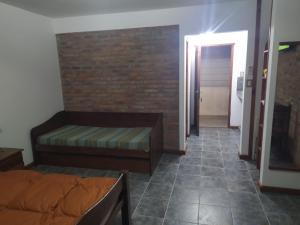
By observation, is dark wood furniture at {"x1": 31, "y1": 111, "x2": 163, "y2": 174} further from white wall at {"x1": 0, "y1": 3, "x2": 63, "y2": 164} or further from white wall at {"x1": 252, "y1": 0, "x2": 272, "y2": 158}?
white wall at {"x1": 252, "y1": 0, "x2": 272, "y2": 158}

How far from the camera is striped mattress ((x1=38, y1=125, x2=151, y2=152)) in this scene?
121 inches

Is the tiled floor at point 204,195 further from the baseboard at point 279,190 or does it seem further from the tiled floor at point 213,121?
the tiled floor at point 213,121

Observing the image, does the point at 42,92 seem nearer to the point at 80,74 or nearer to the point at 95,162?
the point at 80,74

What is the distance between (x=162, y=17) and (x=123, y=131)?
1980mm

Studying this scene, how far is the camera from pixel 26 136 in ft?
10.9

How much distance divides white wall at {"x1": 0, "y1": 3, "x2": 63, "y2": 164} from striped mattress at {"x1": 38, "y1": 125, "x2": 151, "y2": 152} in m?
0.37

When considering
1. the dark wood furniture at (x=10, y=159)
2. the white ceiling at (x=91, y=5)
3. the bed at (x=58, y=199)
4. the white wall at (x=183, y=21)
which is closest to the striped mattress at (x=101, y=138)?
the dark wood furniture at (x=10, y=159)

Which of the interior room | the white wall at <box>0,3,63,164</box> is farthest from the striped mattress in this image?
the white wall at <box>0,3,63,164</box>

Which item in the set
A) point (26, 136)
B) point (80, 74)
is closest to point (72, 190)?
point (26, 136)

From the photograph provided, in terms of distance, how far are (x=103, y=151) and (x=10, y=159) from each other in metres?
1.19

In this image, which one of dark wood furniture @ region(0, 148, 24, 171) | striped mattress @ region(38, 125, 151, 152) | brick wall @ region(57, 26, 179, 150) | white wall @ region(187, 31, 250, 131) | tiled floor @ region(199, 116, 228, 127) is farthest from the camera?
tiled floor @ region(199, 116, 228, 127)

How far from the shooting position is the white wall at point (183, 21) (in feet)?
10.2

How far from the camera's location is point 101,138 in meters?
3.27

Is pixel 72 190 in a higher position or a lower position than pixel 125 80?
lower
